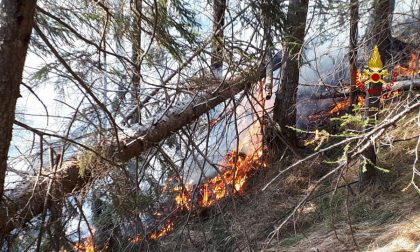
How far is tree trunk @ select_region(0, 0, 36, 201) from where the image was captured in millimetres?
1687

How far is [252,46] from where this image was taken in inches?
163

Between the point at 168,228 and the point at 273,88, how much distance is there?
9.43 feet

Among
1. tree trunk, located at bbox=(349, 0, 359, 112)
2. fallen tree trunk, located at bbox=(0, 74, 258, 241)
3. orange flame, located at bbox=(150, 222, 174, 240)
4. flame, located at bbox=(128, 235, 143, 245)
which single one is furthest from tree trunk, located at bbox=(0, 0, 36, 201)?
orange flame, located at bbox=(150, 222, 174, 240)

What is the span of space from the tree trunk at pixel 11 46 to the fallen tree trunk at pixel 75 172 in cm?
99

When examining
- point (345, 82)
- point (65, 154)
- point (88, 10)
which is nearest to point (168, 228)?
point (65, 154)

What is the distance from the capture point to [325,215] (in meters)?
5.09

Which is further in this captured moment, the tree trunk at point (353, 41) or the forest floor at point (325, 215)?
the tree trunk at point (353, 41)

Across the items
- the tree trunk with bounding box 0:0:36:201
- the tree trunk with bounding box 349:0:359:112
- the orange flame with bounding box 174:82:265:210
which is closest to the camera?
the tree trunk with bounding box 0:0:36:201

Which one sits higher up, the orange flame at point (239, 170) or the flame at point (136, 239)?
the orange flame at point (239, 170)

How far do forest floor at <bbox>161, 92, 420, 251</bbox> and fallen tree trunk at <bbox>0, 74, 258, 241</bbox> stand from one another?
99 cm

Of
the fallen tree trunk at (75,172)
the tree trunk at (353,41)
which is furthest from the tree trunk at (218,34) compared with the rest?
the tree trunk at (353,41)

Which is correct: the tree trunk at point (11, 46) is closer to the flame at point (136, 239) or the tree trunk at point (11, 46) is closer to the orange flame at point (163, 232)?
the flame at point (136, 239)

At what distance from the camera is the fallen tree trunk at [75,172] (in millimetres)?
2983

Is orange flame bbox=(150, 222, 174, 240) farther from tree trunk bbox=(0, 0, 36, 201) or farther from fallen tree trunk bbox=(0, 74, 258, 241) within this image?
tree trunk bbox=(0, 0, 36, 201)
